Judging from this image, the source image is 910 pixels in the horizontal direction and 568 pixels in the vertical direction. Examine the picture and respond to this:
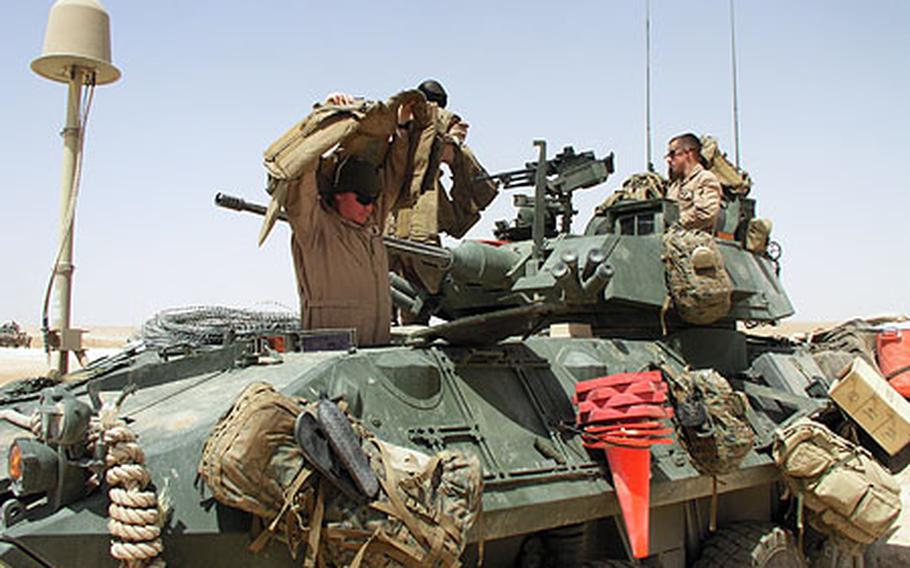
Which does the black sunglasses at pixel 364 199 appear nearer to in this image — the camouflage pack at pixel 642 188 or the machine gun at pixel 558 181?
the machine gun at pixel 558 181

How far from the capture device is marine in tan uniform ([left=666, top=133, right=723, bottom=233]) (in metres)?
8.38

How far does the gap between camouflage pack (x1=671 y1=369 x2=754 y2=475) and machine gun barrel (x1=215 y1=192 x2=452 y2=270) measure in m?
1.71

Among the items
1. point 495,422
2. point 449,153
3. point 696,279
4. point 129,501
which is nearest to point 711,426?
point 696,279

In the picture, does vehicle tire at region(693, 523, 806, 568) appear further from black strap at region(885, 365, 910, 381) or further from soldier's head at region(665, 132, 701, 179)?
soldier's head at region(665, 132, 701, 179)

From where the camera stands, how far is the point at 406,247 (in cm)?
587

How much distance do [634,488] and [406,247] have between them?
1948 mm

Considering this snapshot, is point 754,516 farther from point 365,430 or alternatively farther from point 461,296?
point 365,430

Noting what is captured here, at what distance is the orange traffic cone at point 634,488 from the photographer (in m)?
5.23

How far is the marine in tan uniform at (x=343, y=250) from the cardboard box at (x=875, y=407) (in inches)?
138

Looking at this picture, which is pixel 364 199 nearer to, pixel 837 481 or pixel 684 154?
pixel 837 481

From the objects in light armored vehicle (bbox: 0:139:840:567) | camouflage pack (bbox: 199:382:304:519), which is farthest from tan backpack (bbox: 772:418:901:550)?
camouflage pack (bbox: 199:382:304:519)

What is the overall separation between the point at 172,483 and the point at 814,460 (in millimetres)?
4445

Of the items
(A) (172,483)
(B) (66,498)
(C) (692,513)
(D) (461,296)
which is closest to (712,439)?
(C) (692,513)

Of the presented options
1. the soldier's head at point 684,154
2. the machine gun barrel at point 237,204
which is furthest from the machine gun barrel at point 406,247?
the soldier's head at point 684,154
